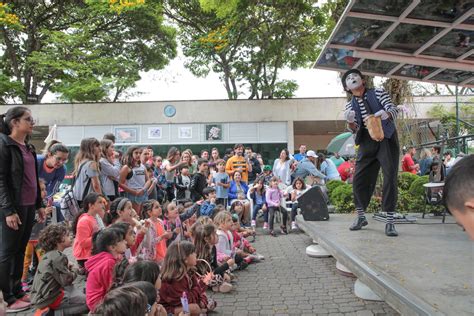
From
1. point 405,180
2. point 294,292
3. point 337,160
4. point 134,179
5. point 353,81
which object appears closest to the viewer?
point 294,292

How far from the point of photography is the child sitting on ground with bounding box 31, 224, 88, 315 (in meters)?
3.66

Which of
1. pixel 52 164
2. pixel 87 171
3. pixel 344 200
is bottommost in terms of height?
pixel 344 200

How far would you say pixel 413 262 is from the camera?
3465 mm

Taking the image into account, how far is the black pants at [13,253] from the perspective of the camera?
13.2 feet

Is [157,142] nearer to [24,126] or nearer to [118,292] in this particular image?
[24,126]

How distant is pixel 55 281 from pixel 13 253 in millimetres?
737

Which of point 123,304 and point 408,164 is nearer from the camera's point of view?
point 123,304

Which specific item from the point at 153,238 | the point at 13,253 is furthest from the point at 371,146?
the point at 13,253

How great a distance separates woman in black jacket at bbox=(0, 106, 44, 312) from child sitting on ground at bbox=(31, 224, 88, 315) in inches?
16.1

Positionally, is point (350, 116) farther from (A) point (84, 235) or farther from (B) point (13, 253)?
(B) point (13, 253)

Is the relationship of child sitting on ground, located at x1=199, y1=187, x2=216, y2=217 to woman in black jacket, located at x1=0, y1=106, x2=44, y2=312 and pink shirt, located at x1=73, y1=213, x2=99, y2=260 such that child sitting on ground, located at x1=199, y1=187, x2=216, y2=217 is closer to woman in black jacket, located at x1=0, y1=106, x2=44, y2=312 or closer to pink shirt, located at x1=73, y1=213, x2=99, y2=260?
pink shirt, located at x1=73, y1=213, x2=99, y2=260

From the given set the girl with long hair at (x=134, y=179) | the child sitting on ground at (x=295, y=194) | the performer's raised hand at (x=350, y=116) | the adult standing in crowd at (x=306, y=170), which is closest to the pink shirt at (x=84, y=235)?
the girl with long hair at (x=134, y=179)

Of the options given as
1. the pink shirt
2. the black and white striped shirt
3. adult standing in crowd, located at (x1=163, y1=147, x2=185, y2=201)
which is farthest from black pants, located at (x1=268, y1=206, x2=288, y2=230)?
the pink shirt

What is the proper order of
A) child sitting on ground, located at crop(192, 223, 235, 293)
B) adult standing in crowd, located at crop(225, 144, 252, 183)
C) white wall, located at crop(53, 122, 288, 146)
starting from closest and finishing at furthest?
child sitting on ground, located at crop(192, 223, 235, 293) < adult standing in crowd, located at crop(225, 144, 252, 183) < white wall, located at crop(53, 122, 288, 146)
